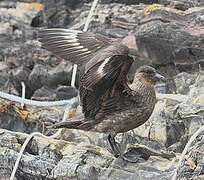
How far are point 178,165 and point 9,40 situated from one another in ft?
27.0

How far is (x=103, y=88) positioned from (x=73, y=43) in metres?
0.97

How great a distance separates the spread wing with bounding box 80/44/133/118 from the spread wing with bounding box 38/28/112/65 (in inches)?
17.7

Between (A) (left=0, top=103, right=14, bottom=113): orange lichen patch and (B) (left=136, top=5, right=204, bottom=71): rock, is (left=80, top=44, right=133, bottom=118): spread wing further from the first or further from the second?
(B) (left=136, top=5, right=204, bottom=71): rock

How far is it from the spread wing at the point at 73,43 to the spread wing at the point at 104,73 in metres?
0.45

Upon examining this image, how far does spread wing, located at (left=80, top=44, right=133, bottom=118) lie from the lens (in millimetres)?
7367

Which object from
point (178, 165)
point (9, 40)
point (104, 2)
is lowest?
point (9, 40)

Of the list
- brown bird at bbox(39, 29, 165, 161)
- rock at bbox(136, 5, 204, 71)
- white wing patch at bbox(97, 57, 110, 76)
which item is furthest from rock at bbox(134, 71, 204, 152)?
white wing patch at bbox(97, 57, 110, 76)

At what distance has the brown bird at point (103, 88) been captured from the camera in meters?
7.58

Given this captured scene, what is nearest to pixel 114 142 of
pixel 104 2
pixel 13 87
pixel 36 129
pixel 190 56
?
pixel 36 129

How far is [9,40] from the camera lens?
14.8 m

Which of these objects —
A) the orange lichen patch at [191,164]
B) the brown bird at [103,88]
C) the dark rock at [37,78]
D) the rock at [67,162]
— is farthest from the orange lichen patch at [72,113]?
the orange lichen patch at [191,164]

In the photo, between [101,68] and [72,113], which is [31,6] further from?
[101,68]

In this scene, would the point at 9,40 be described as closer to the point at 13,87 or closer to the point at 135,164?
the point at 13,87

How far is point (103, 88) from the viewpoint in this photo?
7816 millimetres
